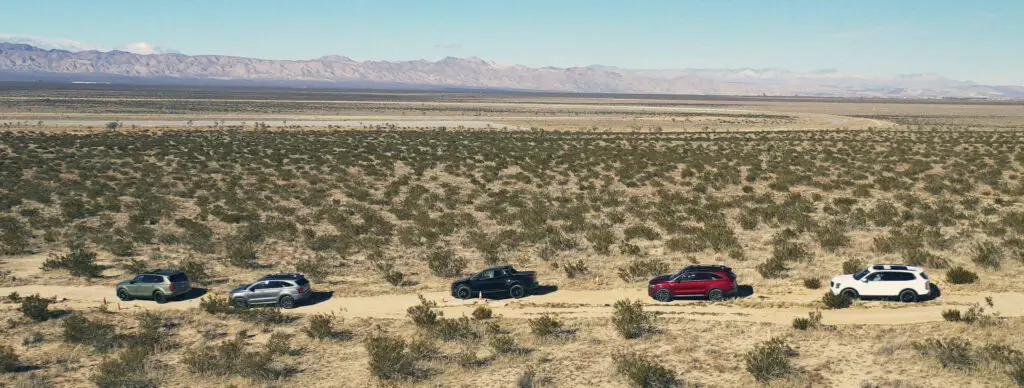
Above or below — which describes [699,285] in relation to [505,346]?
above

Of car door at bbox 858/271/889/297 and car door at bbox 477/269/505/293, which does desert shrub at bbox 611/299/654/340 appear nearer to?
car door at bbox 477/269/505/293

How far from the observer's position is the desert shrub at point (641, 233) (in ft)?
108

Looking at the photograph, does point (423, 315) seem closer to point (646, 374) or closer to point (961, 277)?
point (646, 374)

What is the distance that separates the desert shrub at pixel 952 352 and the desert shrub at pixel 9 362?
23158 mm

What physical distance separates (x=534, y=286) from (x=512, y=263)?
4.64 metres

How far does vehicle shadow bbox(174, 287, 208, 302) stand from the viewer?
2544 centimetres

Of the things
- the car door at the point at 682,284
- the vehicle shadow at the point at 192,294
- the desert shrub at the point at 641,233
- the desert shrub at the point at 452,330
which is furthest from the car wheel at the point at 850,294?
the vehicle shadow at the point at 192,294

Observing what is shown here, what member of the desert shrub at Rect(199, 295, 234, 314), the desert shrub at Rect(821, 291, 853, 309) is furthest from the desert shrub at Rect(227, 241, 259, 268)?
the desert shrub at Rect(821, 291, 853, 309)

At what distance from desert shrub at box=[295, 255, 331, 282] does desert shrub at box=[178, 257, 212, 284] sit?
3440 millimetres

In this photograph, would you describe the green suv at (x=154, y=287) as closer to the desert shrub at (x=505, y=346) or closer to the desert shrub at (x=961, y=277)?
the desert shrub at (x=505, y=346)

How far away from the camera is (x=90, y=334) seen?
20.5 m

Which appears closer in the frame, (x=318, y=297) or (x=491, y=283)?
(x=491, y=283)

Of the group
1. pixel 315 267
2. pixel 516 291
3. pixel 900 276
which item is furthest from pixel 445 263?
pixel 900 276

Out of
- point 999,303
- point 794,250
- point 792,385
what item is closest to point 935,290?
point 999,303
